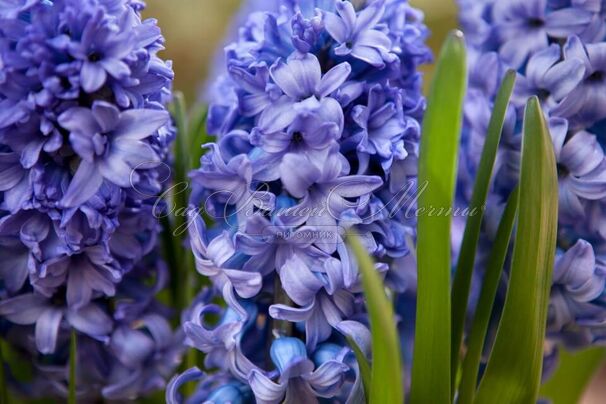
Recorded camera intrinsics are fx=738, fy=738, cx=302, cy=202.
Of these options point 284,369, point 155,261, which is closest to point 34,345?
point 155,261

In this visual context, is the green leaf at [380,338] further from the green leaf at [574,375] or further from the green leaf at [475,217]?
the green leaf at [574,375]

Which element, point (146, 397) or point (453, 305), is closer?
point (453, 305)

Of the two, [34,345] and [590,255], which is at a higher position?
[590,255]

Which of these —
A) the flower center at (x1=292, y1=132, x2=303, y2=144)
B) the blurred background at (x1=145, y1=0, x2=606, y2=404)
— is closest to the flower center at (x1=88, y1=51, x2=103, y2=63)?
the flower center at (x1=292, y1=132, x2=303, y2=144)

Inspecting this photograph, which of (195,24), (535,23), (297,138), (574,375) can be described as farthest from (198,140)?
(195,24)

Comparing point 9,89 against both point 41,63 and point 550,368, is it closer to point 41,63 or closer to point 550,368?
point 41,63
